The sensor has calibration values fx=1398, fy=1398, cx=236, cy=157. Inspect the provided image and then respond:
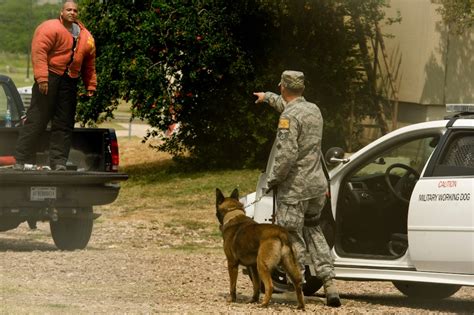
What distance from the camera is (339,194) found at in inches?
459

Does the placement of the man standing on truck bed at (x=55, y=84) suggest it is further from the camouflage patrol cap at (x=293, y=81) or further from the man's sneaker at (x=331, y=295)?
the man's sneaker at (x=331, y=295)

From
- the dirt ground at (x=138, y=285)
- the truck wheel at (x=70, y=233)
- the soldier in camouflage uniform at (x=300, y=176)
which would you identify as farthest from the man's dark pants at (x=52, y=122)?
the soldier in camouflage uniform at (x=300, y=176)

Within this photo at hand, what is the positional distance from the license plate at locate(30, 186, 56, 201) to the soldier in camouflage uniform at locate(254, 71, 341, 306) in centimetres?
392

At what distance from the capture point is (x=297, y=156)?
10930mm

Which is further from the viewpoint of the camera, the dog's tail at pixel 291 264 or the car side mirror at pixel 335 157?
the car side mirror at pixel 335 157

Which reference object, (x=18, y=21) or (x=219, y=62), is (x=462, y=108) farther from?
(x=18, y=21)

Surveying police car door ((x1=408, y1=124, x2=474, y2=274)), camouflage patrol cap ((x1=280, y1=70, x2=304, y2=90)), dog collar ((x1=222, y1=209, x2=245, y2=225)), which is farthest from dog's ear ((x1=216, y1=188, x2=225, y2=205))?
police car door ((x1=408, y1=124, x2=474, y2=274))

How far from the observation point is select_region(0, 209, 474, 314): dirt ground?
35.0ft

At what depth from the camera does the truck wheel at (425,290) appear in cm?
1212

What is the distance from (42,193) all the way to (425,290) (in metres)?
4.28

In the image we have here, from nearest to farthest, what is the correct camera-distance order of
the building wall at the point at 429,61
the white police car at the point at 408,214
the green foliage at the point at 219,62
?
the white police car at the point at 408,214
the green foliage at the point at 219,62
the building wall at the point at 429,61

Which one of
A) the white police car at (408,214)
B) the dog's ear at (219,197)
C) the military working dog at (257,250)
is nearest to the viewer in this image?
the military working dog at (257,250)

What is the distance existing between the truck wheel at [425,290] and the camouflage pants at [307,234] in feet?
3.75

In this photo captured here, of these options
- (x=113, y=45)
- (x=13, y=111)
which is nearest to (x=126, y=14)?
(x=113, y=45)
